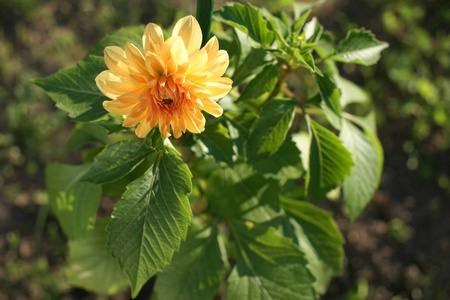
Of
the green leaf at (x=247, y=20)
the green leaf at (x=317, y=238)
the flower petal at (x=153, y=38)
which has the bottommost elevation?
the green leaf at (x=317, y=238)

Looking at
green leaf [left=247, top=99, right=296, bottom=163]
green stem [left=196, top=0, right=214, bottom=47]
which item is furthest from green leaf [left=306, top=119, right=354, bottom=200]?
green stem [left=196, top=0, right=214, bottom=47]

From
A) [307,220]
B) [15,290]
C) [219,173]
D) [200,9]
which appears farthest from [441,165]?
[15,290]

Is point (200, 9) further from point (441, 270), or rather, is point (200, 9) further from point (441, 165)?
point (441, 165)

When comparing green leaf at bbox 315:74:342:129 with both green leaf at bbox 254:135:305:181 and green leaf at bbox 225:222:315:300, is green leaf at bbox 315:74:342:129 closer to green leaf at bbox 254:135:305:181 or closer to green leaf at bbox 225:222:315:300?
green leaf at bbox 254:135:305:181

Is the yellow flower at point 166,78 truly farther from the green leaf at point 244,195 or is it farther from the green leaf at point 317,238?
the green leaf at point 317,238

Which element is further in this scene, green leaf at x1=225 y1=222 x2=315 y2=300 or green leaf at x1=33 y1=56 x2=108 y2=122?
green leaf at x1=225 y1=222 x2=315 y2=300

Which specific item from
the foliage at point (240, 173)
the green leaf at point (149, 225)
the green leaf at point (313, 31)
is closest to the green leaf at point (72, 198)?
the foliage at point (240, 173)
